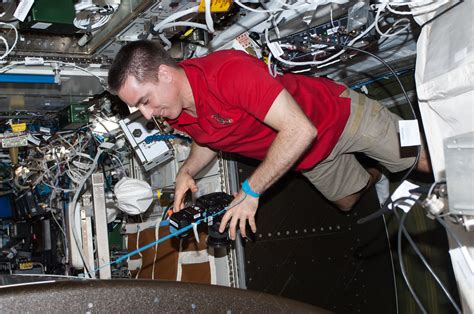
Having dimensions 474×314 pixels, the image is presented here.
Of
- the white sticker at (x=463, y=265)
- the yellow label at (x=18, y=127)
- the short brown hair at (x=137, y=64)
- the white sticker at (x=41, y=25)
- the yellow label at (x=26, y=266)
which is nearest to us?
the white sticker at (x=463, y=265)

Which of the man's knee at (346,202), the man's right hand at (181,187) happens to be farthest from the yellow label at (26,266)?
the man's knee at (346,202)

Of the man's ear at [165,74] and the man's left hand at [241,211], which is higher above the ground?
the man's ear at [165,74]

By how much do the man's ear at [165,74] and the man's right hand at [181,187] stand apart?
701mm

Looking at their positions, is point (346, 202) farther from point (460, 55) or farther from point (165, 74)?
point (460, 55)

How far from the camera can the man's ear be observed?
2.54m

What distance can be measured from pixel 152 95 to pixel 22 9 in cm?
77

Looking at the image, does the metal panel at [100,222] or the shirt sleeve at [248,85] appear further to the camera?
the metal panel at [100,222]

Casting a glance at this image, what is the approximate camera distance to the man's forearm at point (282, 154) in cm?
234

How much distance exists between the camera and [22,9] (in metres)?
2.67

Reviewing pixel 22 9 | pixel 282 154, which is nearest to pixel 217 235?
pixel 282 154

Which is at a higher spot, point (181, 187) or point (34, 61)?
point (34, 61)

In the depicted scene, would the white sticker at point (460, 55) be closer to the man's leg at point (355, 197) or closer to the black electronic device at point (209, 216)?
the black electronic device at point (209, 216)

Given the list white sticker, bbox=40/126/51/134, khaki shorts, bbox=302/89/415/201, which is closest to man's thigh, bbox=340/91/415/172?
khaki shorts, bbox=302/89/415/201

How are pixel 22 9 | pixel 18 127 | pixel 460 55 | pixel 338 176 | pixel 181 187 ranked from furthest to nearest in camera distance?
1. pixel 18 127
2. pixel 338 176
3. pixel 181 187
4. pixel 22 9
5. pixel 460 55
